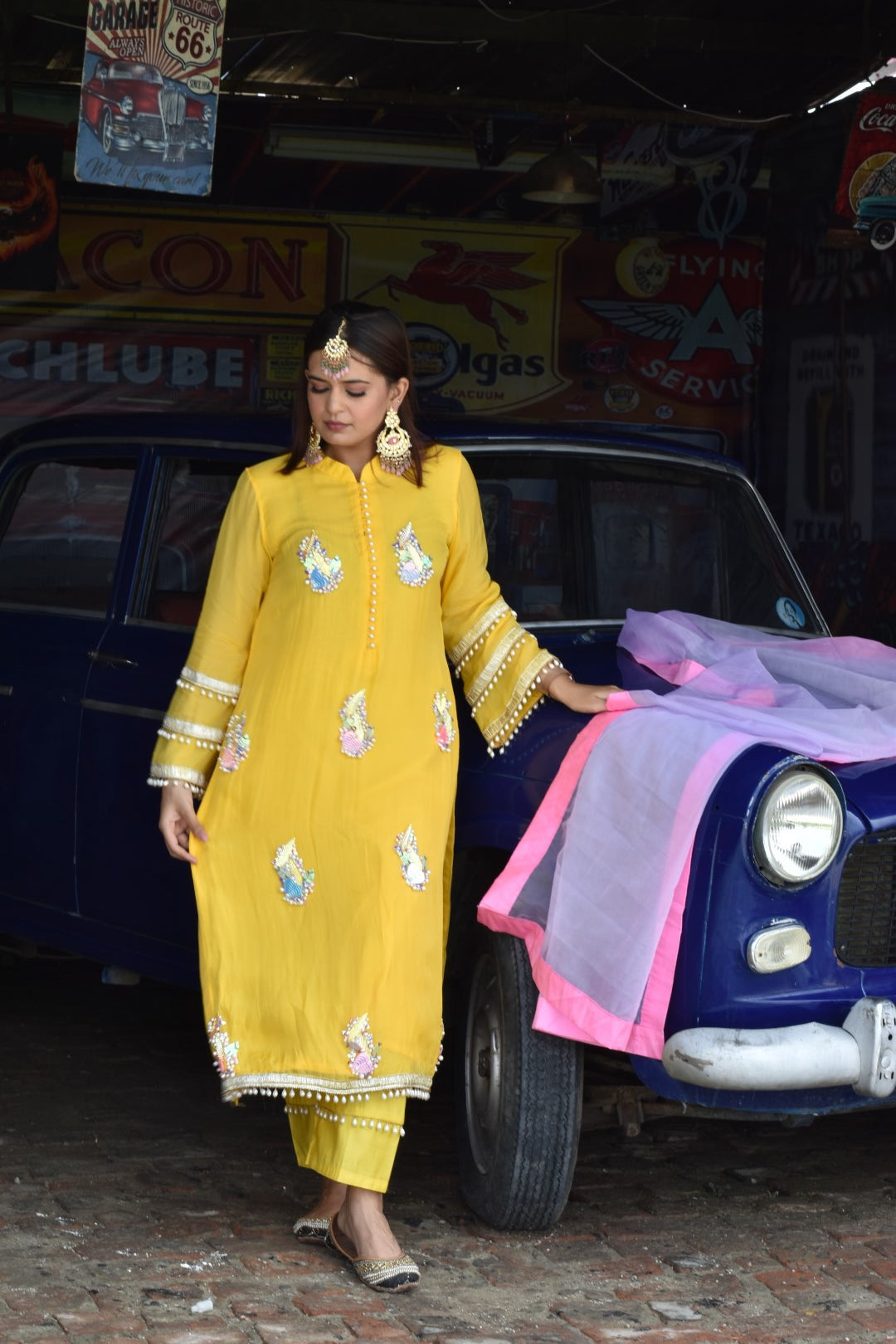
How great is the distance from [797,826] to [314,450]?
123 centimetres

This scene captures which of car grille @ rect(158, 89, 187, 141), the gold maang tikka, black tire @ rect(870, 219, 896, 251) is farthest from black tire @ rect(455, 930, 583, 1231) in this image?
black tire @ rect(870, 219, 896, 251)

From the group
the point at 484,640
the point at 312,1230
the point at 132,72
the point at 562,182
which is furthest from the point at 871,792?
the point at 562,182

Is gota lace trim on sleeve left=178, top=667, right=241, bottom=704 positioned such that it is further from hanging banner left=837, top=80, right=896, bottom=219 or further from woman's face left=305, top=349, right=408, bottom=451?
hanging banner left=837, top=80, right=896, bottom=219

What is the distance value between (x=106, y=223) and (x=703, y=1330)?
7820 millimetres

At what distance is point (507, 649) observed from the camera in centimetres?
383

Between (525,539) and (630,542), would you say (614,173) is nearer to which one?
(630,542)

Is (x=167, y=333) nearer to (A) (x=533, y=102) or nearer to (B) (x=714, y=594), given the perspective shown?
(A) (x=533, y=102)

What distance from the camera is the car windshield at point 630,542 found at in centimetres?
444

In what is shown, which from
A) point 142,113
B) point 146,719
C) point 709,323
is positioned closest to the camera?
point 146,719

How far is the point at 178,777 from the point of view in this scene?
11.9 ft

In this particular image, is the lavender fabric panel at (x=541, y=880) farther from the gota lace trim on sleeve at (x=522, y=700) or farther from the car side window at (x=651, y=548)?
the car side window at (x=651, y=548)

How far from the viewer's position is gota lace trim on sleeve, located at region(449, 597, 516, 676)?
12.6 ft

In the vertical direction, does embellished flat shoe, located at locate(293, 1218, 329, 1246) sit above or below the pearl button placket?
below

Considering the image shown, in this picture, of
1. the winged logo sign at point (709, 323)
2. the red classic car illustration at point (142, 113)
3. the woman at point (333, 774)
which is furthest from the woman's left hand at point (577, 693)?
the winged logo sign at point (709, 323)
